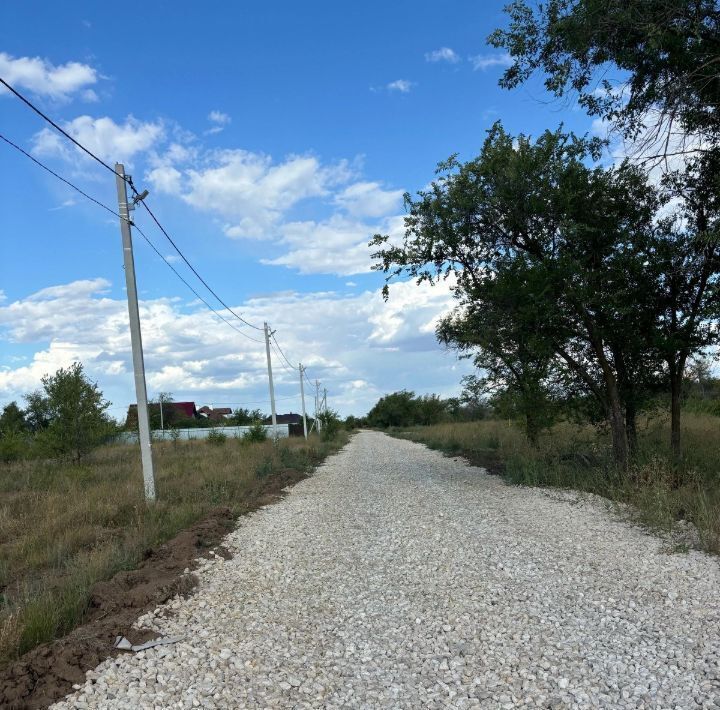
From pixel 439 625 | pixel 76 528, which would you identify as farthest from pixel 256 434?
pixel 439 625

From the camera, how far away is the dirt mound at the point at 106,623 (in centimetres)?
421

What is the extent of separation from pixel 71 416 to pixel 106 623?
67.3ft

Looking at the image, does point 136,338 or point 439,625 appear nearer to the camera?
point 439,625

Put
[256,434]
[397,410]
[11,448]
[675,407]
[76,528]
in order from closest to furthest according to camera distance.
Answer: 1. [76,528]
2. [675,407]
3. [11,448]
4. [256,434]
5. [397,410]

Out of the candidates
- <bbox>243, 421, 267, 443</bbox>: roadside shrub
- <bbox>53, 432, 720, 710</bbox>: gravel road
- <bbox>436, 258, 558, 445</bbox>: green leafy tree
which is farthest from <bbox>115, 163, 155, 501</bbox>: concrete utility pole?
<bbox>243, 421, 267, 443</bbox>: roadside shrub

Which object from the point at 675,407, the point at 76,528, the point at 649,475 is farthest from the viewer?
the point at 675,407

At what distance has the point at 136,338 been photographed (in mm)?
13391

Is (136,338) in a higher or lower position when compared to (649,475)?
higher

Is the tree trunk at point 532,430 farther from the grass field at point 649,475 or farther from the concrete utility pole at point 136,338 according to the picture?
the concrete utility pole at point 136,338

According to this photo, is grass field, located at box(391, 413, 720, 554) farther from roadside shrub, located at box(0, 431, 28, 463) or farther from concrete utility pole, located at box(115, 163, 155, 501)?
roadside shrub, located at box(0, 431, 28, 463)

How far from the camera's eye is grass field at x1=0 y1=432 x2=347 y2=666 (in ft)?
18.8

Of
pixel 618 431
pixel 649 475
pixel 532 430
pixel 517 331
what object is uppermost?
pixel 517 331

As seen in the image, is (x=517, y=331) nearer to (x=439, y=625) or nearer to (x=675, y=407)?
(x=675, y=407)

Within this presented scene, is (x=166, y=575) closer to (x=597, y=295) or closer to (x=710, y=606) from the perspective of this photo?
(x=710, y=606)
